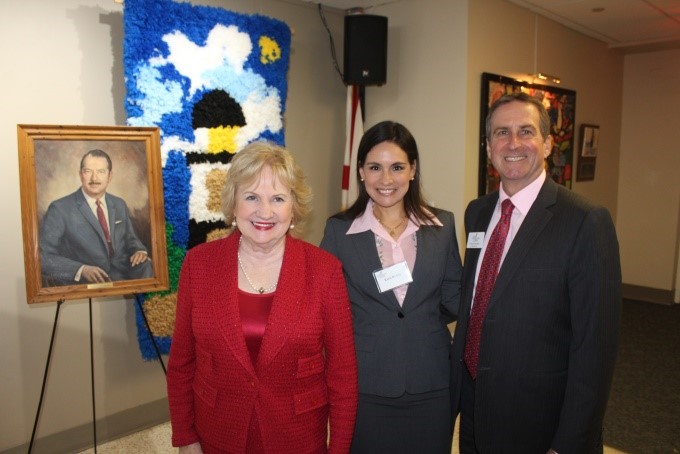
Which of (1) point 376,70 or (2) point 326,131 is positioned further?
(2) point 326,131

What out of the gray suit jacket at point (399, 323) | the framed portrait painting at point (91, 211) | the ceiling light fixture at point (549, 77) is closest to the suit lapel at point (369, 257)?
the gray suit jacket at point (399, 323)

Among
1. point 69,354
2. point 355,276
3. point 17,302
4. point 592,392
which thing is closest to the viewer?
point 592,392

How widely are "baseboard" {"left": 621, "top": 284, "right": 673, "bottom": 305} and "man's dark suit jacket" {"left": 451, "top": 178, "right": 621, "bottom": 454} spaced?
18.3 feet

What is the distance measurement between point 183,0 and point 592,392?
9.79ft

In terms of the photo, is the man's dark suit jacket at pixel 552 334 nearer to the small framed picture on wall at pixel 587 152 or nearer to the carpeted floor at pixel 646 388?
the carpeted floor at pixel 646 388

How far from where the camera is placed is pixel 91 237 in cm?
257

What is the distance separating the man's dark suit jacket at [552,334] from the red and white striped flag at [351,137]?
2.56 metres

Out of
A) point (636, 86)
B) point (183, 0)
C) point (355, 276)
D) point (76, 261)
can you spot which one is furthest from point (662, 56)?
point (76, 261)

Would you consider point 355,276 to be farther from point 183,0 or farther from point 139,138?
A: point 183,0

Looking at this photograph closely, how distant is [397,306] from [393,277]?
107 millimetres

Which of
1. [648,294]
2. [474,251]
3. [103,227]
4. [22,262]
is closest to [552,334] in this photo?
[474,251]

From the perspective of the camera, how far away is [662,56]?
6.12 meters

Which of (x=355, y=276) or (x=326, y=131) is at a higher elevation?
(x=326, y=131)

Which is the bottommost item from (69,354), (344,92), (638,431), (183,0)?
(638,431)
